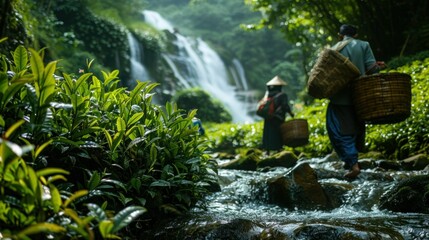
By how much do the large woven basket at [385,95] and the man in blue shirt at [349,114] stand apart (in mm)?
399

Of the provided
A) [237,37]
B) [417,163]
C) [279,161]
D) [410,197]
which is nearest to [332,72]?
[410,197]

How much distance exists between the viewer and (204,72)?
963 inches

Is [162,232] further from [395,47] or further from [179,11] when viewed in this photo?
[179,11]

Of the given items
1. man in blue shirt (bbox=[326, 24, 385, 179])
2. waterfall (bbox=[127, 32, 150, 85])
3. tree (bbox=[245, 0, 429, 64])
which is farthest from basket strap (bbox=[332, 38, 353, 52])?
waterfall (bbox=[127, 32, 150, 85])

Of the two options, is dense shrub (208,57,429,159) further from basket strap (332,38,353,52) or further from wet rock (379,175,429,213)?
wet rock (379,175,429,213)

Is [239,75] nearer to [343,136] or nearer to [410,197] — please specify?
[343,136]

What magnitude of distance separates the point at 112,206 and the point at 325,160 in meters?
5.24

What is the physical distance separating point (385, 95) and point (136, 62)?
15630mm

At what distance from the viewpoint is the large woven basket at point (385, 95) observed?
4.46 metres

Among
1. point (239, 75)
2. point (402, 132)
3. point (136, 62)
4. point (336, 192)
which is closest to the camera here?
point (336, 192)

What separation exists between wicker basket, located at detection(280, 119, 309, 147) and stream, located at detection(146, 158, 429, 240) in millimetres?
3044

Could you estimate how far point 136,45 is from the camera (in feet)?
63.8

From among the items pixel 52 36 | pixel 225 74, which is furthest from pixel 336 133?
pixel 225 74

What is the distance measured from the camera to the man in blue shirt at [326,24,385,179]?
5.06m
